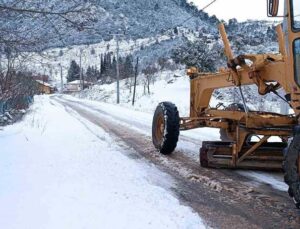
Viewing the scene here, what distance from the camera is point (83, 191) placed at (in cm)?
718

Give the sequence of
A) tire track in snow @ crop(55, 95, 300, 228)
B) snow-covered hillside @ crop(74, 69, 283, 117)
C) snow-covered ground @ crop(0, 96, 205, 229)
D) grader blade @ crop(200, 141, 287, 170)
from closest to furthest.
Answer: snow-covered ground @ crop(0, 96, 205, 229), tire track in snow @ crop(55, 95, 300, 228), grader blade @ crop(200, 141, 287, 170), snow-covered hillside @ crop(74, 69, 283, 117)

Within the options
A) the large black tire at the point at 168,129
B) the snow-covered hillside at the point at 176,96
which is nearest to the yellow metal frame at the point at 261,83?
the large black tire at the point at 168,129

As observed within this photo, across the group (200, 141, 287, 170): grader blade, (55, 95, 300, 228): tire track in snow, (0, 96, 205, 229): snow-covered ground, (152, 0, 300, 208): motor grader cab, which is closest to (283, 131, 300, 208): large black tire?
(152, 0, 300, 208): motor grader cab

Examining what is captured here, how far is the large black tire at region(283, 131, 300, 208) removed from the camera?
5469mm

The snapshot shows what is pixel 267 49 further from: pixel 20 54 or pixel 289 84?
pixel 289 84

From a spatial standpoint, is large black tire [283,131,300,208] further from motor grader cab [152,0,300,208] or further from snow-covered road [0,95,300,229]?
snow-covered road [0,95,300,229]

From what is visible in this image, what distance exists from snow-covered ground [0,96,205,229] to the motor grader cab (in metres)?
1.15

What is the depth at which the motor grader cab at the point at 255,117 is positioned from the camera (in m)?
6.14

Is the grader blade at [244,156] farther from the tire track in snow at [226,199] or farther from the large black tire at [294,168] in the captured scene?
the large black tire at [294,168]

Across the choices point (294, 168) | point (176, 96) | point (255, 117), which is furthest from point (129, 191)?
point (176, 96)

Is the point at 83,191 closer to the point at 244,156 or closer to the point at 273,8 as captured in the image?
the point at 244,156

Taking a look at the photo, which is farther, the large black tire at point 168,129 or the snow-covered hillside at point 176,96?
the snow-covered hillside at point 176,96

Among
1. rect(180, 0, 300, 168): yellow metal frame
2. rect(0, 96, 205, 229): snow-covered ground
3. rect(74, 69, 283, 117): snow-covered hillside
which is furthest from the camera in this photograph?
rect(74, 69, 283, 117): snow-covered hillside

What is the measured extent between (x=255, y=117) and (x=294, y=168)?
2687 mm
